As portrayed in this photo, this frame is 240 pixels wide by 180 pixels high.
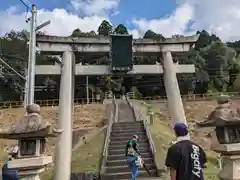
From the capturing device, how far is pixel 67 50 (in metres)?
11.5

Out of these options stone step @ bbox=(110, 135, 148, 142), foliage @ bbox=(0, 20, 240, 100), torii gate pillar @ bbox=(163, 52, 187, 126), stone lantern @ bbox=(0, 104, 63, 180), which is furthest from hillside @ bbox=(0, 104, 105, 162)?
stone lantern @ bbox=(0, 104, 63, 180)

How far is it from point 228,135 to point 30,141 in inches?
144

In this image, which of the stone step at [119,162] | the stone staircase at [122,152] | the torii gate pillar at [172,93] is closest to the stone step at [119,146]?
the stone staircase at [122,152]

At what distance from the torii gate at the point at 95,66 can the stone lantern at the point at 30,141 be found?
4.73 metres

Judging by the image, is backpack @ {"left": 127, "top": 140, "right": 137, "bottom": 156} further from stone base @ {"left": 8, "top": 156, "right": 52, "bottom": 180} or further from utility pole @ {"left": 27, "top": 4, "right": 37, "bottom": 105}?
utility pole @ {"left": 27, "top": 4, "right": 37, "bottom": 105}

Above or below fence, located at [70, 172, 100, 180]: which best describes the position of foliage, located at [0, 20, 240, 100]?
above

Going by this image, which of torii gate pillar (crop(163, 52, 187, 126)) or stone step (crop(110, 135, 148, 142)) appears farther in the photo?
stone step (crop(110, 135, 148, 142))

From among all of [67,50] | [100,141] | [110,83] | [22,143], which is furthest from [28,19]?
[110,83]

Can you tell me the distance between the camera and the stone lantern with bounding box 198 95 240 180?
5.67 metres

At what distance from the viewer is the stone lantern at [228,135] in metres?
5.67

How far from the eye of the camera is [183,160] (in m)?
4.11

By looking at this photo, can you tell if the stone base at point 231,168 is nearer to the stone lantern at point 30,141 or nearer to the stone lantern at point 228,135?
the stone lantern at point 228,135

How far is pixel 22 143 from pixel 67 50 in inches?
254

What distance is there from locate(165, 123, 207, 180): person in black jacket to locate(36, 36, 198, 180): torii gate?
662 cm
